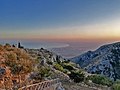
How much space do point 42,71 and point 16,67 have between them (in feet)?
9.67

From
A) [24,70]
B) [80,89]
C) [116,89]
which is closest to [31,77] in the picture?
[24,70]

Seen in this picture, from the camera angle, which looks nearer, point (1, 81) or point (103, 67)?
point (1, 81)

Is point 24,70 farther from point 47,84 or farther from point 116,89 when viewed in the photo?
point 116,89

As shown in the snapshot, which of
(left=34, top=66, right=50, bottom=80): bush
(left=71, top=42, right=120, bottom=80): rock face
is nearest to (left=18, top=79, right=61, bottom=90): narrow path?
(left=34, top=66, right=50, bottom=80): bush

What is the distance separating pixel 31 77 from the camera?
22547mm

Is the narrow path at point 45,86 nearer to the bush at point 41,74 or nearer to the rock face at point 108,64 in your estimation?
the bush at point 41,74

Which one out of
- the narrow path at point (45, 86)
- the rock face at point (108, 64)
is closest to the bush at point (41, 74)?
the narrow path at point (45, 86)

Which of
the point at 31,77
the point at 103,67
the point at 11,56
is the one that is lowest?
the point at 103,67

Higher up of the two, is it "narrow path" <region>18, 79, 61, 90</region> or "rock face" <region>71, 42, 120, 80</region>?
"narrow path" <region>18, 79, 61, 90</region>

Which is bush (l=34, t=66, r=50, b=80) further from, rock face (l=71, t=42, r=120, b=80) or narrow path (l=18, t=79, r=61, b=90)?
rock face (l=71, t=42, r=120, b=80)

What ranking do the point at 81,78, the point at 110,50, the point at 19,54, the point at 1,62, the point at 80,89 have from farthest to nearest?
the point at 110,50 < the point at 81,78 < the point at 19,54 < the point at 80,89 < the point at 1,62

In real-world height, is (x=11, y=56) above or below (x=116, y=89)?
above

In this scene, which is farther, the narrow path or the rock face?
the rock face

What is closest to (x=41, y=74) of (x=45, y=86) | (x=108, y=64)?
(x=45, y=86)
